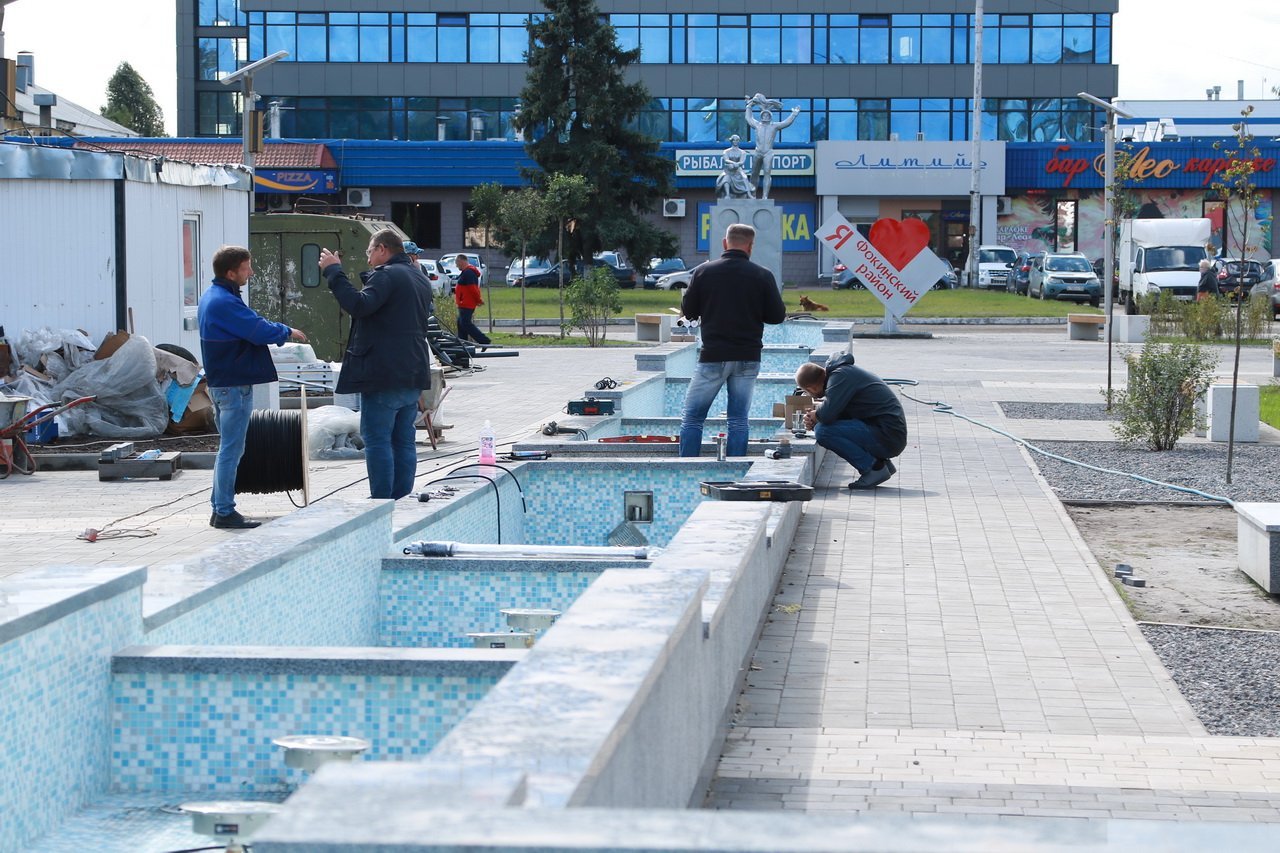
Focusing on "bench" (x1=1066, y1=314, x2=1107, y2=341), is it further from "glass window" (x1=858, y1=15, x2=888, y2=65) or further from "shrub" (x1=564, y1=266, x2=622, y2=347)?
"glass window" (x1=858, y1=15, x2=888, y2=65)

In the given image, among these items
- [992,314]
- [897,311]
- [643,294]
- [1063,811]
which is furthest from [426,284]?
[643,294]

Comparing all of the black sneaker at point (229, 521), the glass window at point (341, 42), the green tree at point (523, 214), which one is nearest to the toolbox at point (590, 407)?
the black sneaker at point (229, 521)

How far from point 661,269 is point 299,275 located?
39.2 metres

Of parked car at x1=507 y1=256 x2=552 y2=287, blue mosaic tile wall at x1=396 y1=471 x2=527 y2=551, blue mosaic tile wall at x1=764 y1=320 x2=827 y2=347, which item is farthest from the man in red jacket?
parked car at x1=507 y1=256 x2=552 y2=287

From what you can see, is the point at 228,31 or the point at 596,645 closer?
the point at 596,645

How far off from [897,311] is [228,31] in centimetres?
4802

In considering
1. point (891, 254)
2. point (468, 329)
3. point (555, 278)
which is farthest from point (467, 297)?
point (555, 278)

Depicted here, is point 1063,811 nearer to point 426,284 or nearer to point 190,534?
point 426,284

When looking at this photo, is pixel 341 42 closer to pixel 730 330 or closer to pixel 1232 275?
pixel 1232 275

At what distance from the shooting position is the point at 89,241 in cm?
1667

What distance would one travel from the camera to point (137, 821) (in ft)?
16.9

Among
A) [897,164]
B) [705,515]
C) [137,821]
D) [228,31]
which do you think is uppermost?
[228,31]

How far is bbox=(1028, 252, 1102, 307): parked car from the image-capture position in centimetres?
4959

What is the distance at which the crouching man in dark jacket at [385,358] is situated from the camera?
378 inches
